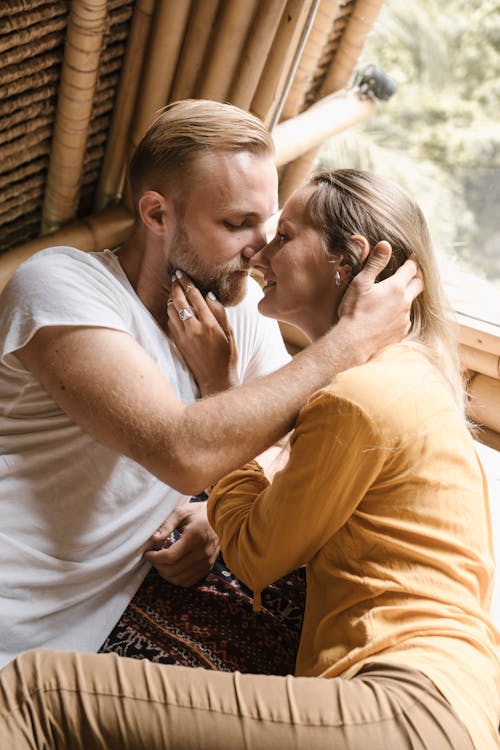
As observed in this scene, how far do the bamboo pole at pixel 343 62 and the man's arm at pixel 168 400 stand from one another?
168 centimetres

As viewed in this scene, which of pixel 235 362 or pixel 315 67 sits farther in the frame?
pixel 315 67

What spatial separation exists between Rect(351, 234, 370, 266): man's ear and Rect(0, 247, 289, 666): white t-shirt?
0.45 m

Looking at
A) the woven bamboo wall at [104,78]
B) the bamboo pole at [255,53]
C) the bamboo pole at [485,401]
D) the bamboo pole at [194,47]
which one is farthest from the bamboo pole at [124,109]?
the bamboo pole at [485,401]

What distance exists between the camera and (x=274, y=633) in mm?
1453

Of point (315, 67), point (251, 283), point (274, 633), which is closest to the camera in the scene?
point (274, 633)

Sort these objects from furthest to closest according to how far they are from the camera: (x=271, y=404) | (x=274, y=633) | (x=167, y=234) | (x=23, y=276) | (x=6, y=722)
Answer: (x=167, y=234)
(x=274, y=633)
(x=23, y=276)
(x=271, y=404)
(x=6, y=722)

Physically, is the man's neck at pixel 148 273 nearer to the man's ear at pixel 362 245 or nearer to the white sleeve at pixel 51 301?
the white sleeve at pixel 51 301

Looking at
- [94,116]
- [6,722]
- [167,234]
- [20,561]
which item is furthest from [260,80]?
[6,722]

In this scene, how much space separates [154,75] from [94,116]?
0.19 meters

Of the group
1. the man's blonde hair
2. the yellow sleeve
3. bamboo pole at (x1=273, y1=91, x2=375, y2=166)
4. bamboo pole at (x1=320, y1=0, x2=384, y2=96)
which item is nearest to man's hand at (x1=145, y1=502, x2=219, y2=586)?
the yellow sleeve

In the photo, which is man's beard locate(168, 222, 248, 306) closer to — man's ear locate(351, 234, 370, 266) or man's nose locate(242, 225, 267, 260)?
man's nose locate(242, 225, 267, 260)

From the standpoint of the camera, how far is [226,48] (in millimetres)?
1993

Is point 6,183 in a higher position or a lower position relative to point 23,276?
lower

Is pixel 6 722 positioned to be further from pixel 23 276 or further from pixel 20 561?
pixel 23 276
